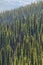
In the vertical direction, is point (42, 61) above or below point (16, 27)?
below

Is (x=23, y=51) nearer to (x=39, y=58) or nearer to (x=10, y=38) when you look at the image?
(x=39, y=58)

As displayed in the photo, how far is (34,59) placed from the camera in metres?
59.8

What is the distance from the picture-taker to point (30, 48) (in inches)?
2586

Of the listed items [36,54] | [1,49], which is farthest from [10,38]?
[36,54]

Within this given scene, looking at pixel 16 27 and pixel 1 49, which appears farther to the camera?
pixel 16 27

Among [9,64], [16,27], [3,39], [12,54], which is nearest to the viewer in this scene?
[9,64]

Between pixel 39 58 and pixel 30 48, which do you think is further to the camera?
pixel 30 48

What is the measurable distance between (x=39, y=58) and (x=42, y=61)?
1.78 metres

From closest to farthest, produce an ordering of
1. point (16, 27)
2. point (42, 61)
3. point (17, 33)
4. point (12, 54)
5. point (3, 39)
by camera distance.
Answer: point (42, 61) < point (12, 54) < point (3, 39) < point (17, 33) < point (16, 27)

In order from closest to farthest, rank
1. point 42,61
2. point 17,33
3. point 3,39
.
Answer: point 42,61 → point 3,39 → point 17,33

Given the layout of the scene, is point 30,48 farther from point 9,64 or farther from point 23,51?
point 9,64

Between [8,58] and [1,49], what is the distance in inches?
211

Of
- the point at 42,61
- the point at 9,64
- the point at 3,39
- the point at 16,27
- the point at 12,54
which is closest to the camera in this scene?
the point at 42,61

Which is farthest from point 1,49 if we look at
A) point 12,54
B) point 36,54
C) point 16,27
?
point 16,27
